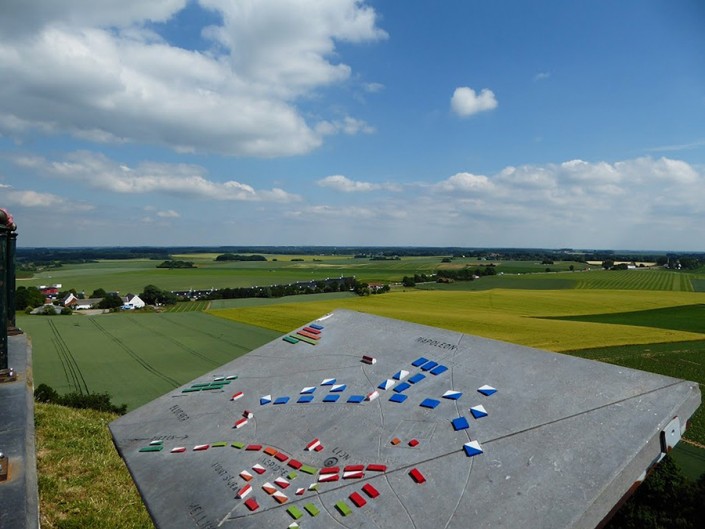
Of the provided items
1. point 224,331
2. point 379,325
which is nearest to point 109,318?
point 224,331

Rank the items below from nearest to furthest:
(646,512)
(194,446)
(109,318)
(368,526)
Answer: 1. (368,526)
2. (194,446)
3. (646,512)
4. (109,318)

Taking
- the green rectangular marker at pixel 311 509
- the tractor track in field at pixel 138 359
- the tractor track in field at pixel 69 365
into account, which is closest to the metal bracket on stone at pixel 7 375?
the green rectangular marker at pixel 311 509

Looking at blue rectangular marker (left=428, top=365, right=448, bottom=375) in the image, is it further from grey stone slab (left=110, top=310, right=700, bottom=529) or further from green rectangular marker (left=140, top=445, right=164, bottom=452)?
green rectangular marker (left=140, top=445, right=164, bottom=452)

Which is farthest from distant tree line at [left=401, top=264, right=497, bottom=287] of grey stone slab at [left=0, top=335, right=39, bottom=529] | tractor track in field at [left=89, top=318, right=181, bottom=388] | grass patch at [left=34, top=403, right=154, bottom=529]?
grey stone slab at [left=0, top=335, right=39, bottom=529]

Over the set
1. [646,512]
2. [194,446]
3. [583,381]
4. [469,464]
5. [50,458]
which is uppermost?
[583,381]

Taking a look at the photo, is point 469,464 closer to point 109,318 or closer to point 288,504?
point 288,504

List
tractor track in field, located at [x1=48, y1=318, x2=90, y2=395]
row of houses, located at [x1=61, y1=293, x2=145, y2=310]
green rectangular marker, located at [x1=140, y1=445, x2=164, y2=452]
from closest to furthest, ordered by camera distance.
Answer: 1. green rectangular marker, located at [x1=140, y1=445, x2=164, y2=452]
2. tractor track in field, located at [x1=48, y1=318, x2=90, y2=395]
3. row of houses, located at [x1=61, y1=293, x2=145, y2=310]

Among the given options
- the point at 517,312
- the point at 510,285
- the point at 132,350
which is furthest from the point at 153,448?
the point at 510,285
